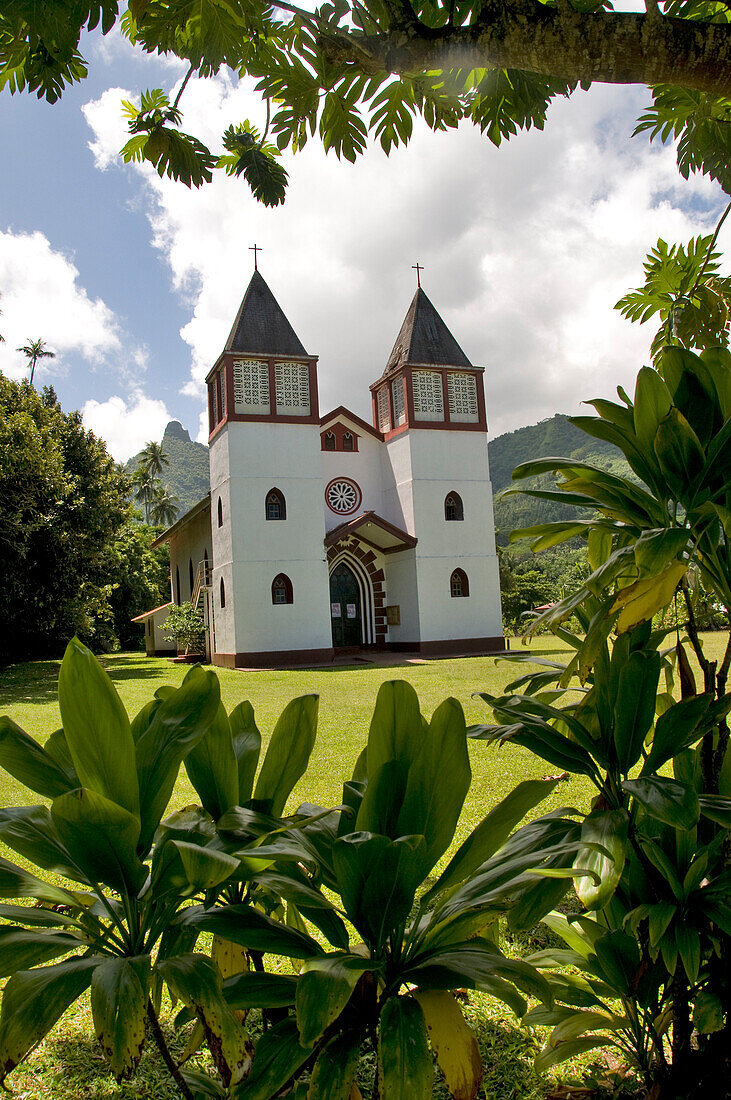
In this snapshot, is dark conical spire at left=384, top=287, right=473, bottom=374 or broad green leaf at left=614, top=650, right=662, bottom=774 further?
dark conical spire at left=384, top=287, right=473, bottom=374

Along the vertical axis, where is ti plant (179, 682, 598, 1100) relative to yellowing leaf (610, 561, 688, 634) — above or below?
below

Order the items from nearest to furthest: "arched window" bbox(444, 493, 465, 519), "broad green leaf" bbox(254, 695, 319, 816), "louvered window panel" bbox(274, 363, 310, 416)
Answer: "broad green leaf" bbox(254, 695, 319, 816) < "louvered window panel" bbox(274, 363, 310, 416) < "arched window" bbox(444, 493, 465, 519)

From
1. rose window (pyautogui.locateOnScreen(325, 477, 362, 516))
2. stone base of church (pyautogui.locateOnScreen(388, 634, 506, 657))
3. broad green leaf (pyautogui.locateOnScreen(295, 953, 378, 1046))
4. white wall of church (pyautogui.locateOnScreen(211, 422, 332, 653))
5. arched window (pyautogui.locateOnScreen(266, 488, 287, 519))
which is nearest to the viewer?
broad green leaf (pyautogui.locateOnScreen(295, 953, 378, 1046))

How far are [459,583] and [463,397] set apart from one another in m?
5.45

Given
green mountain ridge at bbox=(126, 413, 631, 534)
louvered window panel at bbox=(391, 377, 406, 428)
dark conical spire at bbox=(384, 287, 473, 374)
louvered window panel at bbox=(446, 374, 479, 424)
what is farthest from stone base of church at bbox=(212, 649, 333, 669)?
green mountain ridge at bbox=(126, 413, 631, 534)

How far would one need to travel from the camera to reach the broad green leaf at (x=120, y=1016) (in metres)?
0.82

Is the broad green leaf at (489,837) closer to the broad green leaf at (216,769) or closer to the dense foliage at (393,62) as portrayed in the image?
the broad green leaf at (216,769)

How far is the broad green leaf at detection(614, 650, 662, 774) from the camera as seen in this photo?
1.34m

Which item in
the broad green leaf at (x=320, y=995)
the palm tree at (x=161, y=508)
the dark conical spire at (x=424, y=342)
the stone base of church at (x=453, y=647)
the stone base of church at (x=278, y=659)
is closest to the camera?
the broad green leaf at (x=320, y=995)

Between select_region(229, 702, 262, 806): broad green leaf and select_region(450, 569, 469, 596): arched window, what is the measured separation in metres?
19.3

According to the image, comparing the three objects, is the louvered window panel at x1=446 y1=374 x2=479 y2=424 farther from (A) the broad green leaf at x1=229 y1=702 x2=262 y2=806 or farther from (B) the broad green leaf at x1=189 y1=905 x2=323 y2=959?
(B) the broad green leaf at x1=189 y1=905 x2=323 y2=959

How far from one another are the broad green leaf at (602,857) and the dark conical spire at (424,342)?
2013 cm

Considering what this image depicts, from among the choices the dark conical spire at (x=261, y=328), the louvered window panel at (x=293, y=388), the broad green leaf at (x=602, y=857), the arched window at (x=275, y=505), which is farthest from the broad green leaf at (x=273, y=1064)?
the dark conical spire at (x=261, y=328)

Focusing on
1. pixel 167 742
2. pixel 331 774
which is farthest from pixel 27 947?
pixel 331 774
